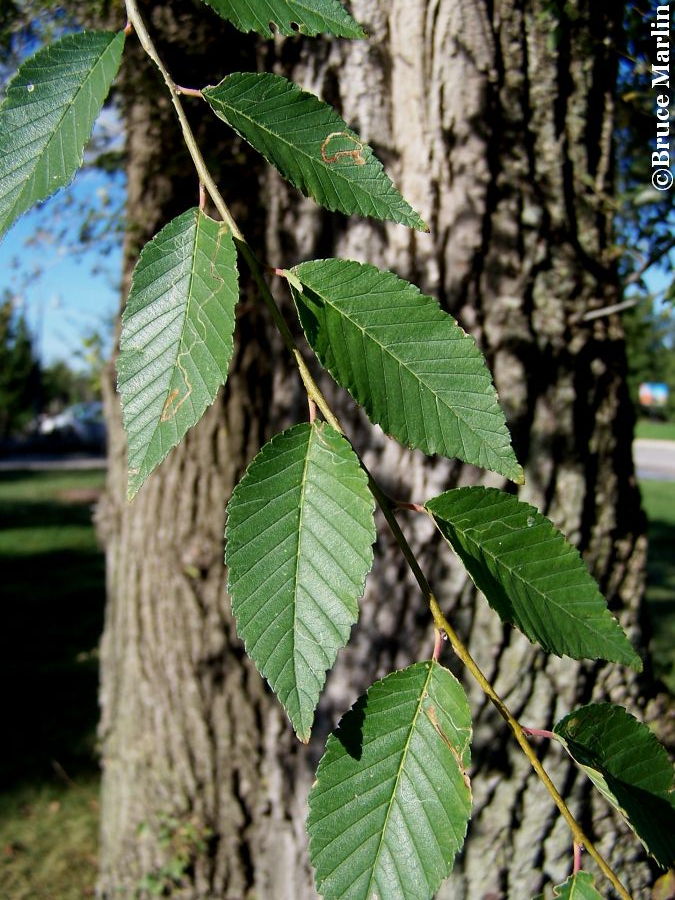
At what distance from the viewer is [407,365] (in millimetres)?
579

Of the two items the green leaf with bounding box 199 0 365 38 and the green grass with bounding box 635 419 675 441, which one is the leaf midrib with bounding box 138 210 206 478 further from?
the green grass with bounding box 635 419 675 441

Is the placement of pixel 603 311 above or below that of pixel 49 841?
above

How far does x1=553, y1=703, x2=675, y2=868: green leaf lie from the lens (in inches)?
23.8

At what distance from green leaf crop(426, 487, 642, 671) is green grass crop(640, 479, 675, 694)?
158 cm

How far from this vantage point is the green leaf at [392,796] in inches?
21.3

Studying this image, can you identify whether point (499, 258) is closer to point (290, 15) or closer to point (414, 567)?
point (290, 15)

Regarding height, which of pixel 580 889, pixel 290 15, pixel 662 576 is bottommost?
pixel 662 576

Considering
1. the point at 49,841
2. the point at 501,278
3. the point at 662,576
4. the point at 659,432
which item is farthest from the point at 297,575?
the point at 659,432

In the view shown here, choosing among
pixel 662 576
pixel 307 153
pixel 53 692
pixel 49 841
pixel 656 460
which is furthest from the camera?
pixel 656 460

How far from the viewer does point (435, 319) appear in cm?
59

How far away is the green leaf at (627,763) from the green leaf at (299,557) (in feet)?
0.77

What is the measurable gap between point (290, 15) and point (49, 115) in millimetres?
230

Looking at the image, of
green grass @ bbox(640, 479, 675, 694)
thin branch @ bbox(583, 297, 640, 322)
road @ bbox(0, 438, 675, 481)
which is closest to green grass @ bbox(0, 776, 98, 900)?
green grass @ bbox(640, 479, 675, 694)

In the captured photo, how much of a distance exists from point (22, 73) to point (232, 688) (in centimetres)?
181
